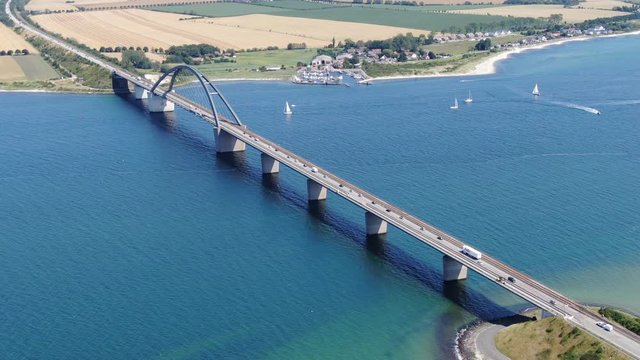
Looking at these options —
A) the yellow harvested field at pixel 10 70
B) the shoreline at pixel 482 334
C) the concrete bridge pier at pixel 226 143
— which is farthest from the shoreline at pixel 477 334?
the yellow harvested field at pixel 10 70

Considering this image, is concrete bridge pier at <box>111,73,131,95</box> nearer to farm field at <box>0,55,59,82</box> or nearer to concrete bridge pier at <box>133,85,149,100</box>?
concrete bridge pier at <box>133,85,149,100</box>

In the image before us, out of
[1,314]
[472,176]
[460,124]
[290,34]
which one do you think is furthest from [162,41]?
A: [1,314]

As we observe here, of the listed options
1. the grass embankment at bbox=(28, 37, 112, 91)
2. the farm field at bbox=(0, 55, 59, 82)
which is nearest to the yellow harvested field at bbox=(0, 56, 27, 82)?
the farm field at bbox=(0, 55, 59, 82)

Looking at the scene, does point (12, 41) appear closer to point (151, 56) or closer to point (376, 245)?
point (151, 56)

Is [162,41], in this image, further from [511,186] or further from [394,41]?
[511,186]

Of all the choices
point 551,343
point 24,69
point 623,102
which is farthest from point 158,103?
point 551,343

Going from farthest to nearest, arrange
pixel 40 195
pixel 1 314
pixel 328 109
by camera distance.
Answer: pixel 328 109, pixel 40 195, pixel 1 314

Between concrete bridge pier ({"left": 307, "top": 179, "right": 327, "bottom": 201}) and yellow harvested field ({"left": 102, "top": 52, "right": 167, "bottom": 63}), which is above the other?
yellow harvested field ({"left": 102, "top": 52, "right": 167, "bottom": 63})
